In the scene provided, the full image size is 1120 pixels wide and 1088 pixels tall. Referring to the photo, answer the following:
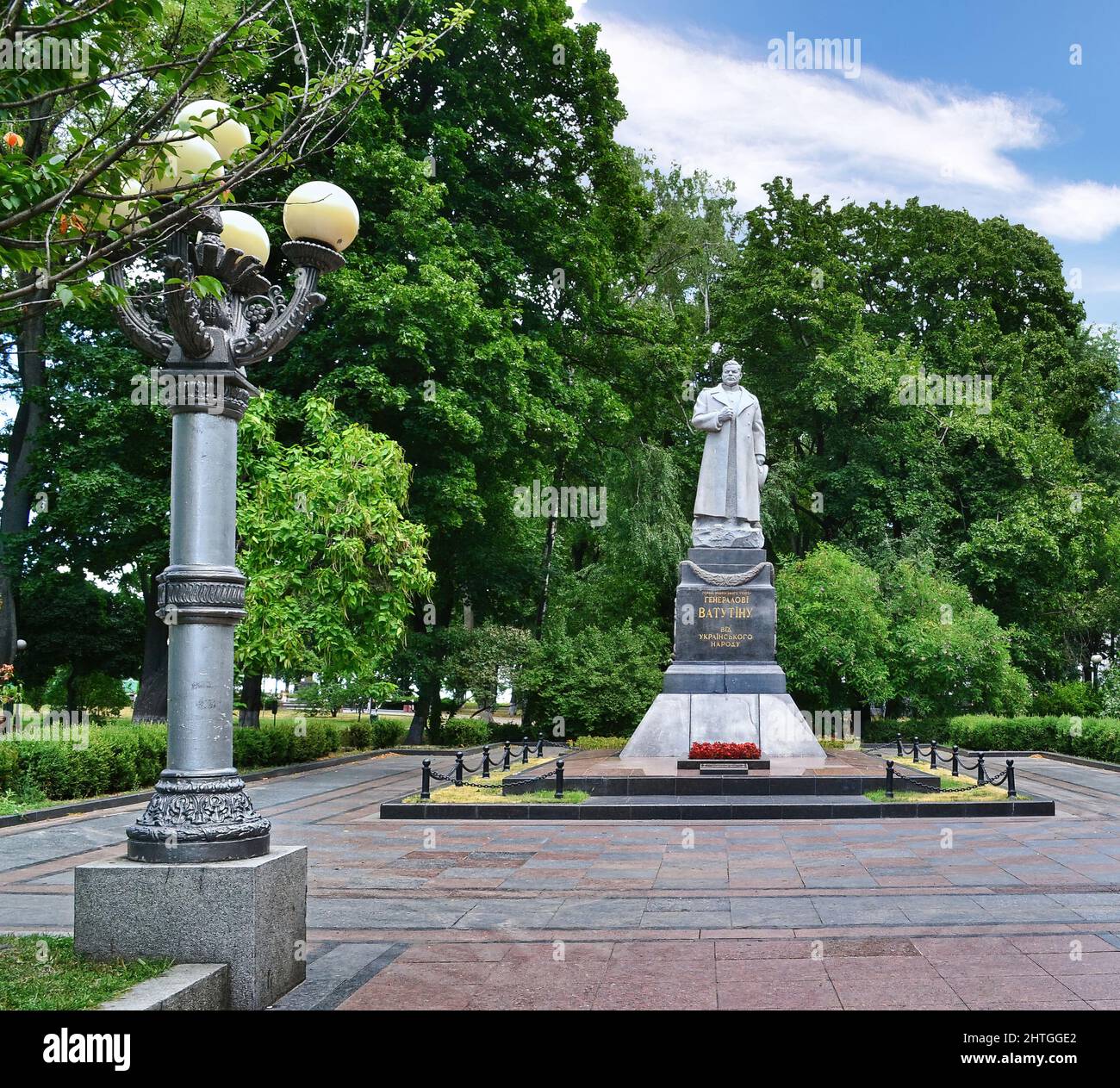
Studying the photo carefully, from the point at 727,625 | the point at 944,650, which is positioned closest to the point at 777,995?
the point at 727,625

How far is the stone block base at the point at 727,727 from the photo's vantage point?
20562 mm

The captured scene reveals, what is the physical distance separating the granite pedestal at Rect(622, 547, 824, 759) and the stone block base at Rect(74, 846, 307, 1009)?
15.4 meters

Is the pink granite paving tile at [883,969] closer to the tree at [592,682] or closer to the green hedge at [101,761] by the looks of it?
the green hedge at [101,761]

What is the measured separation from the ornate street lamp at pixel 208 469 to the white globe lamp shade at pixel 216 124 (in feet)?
1.32

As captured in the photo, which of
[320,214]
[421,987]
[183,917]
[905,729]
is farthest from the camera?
[905,729]

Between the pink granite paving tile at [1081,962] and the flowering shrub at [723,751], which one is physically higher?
the pink granite paving tile at [1081,962]

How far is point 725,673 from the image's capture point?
21.4 m

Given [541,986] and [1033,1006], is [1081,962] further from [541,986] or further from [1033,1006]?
[541,986]

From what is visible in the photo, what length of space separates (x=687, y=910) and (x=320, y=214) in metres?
5.94

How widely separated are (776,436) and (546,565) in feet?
38.4

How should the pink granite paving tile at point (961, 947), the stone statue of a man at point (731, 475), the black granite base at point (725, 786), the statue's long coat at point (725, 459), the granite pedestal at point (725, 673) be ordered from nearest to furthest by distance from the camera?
the pink granite paving tile at point (961, 947), the black granite base at point (725, 786), the granite pedestal at point (725, 673), the stone statue of a man at point (731, 475), the statue's long coat at point (725, 459)

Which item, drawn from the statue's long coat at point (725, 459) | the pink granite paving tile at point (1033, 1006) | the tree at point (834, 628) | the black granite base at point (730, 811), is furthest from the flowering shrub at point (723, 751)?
the tree at point (834, 628)

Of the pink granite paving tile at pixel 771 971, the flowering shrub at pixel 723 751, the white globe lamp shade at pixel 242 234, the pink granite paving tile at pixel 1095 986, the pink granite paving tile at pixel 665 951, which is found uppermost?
the white globe lamp shade at pixel 242 234

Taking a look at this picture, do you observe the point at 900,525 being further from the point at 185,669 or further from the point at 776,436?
the point at 185,669
